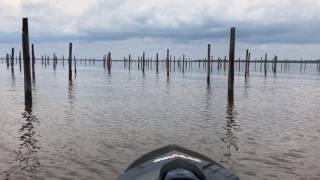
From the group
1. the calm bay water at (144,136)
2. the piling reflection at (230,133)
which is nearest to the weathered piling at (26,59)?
the calm bay water at (144,136)

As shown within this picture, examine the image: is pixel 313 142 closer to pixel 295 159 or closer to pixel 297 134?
pixel 297 134

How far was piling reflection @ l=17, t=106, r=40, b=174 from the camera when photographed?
9.27m

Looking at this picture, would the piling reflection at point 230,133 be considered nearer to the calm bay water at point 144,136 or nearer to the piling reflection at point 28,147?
the calm bay water at point 144,136

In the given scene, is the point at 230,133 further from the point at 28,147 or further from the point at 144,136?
the point at 28,147

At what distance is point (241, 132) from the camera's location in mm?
13867

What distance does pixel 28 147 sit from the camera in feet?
36.3

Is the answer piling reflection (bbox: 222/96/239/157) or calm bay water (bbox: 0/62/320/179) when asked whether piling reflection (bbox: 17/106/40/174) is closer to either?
calm bay water (bbox: 0/62/320/179)

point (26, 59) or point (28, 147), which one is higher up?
point (26, 59)

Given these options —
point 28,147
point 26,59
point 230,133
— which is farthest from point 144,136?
point 26,59

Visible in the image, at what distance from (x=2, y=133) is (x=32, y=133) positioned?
896mm

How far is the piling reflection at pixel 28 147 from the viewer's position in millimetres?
9266

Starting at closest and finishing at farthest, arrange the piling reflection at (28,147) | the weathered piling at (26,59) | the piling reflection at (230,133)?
the piling reflection at (28,147) < the piling reflection at (230,133) < the weathered piling at (26,59)

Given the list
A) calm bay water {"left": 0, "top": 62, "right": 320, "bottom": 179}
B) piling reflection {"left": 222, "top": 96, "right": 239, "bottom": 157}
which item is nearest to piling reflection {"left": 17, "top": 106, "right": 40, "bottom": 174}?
calm bay water {"left": 0, "top": 62, "right": 320, "bottom": 179}

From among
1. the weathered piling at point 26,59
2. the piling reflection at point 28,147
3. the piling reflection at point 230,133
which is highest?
the weathered piling at point 26,59
